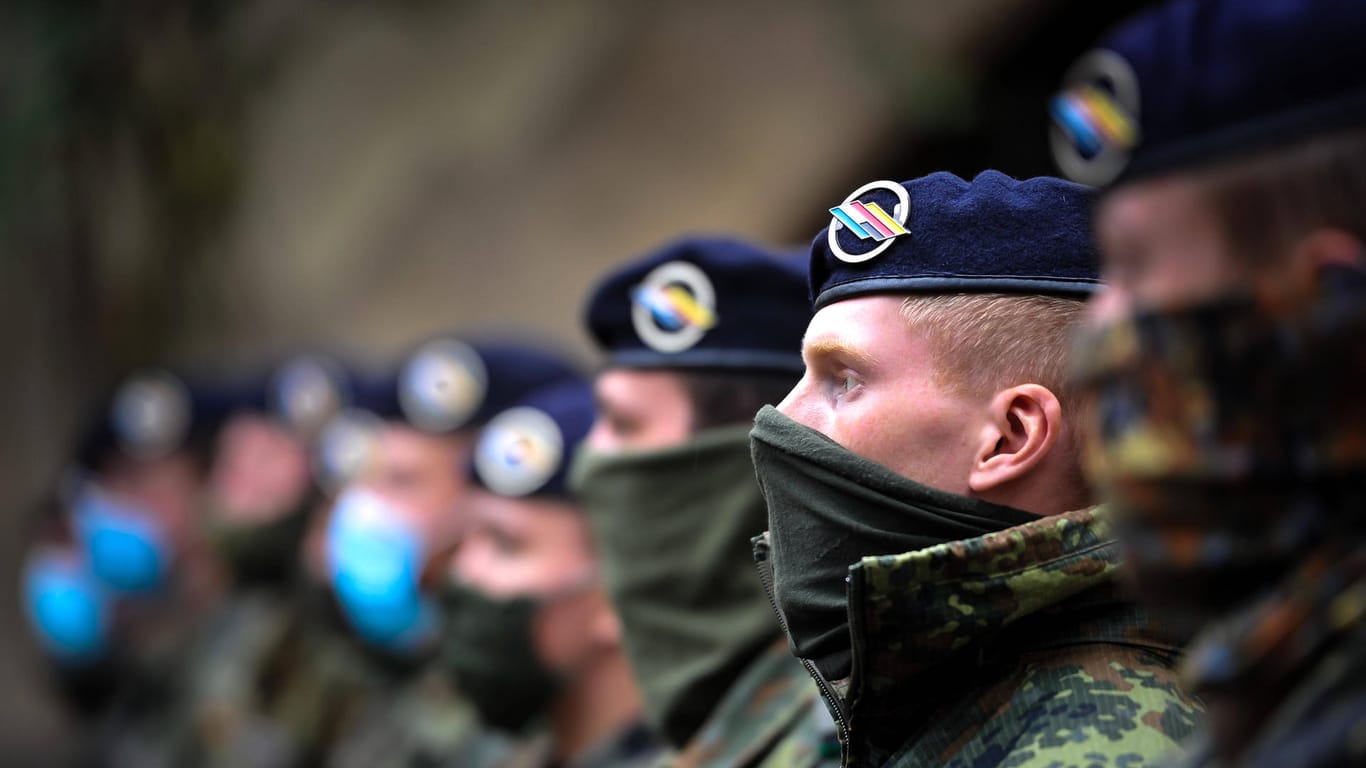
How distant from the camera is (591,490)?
3.49 metres

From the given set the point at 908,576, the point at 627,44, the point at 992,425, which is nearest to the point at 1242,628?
the point at 908,576

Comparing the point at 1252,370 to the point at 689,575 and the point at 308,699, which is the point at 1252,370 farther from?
the point at 308,699

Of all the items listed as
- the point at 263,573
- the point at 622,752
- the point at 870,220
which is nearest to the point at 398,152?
the point at 263,573

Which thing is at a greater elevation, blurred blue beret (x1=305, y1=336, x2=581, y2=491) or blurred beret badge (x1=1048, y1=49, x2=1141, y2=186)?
blurred beret badge (x1=1048, y1=49, x2=1141, y2=186)

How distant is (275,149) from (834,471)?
7323 millimetres

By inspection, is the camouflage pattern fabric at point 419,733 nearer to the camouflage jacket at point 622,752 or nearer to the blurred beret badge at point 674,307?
the camouflage jacket at point 622,752

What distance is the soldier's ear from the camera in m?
2.12

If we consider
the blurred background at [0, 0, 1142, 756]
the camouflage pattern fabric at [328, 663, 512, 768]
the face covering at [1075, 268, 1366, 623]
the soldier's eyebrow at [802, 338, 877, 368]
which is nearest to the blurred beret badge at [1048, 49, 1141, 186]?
the face covering at [1075, 268, 1366, 623]

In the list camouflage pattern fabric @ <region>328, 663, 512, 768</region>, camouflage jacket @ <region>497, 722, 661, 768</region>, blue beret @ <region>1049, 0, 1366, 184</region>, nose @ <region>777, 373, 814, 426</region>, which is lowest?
camouflage pattern fabric @ <region>328, 663, 512, 768</region>

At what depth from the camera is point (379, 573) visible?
5.67m

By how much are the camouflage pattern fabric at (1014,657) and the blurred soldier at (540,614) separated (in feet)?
6.62

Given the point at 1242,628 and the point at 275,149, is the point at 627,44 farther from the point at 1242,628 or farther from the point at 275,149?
the point at 1242,628

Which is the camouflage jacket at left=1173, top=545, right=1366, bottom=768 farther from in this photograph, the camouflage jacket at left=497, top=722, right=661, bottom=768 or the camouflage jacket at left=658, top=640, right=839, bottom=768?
the camouflage jacket at left=497, top=722, right=661, bottom=768

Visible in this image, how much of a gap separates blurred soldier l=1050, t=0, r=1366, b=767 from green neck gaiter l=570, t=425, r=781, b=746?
171cm
